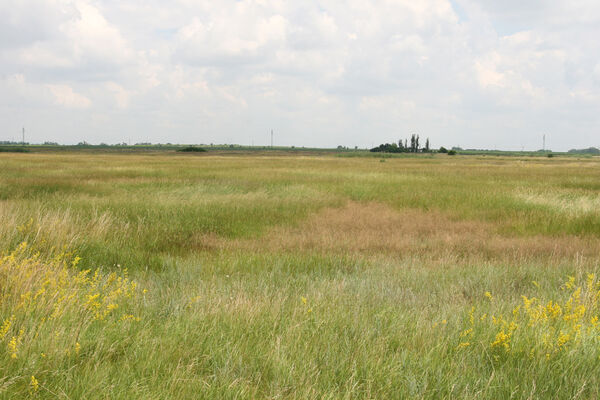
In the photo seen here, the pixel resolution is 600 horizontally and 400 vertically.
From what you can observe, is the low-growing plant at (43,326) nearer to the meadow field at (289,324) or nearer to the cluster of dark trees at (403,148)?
the meadow field at (289,324)

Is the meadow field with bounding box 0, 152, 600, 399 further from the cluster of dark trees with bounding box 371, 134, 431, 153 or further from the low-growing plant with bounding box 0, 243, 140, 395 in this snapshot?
the cluster of dark trees with bounding box 371, 134, 431, 153

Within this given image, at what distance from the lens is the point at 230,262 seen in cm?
803

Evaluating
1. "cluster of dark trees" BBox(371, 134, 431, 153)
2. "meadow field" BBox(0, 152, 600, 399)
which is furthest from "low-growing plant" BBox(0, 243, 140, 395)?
"cluster of dark trees" BBox(371, 134, 431, 153)

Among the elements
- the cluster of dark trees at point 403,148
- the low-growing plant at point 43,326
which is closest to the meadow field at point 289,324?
the low-growing plant at point 43,326

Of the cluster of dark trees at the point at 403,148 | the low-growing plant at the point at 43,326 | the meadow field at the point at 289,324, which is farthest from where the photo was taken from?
the cluster of dark trees at the point at 403,148

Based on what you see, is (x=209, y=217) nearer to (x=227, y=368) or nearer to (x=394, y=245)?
(x=394, y=245)

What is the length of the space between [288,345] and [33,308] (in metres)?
2.54

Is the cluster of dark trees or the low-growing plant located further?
the cluster of dark trees

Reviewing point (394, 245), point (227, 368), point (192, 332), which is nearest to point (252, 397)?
point (227, 368)

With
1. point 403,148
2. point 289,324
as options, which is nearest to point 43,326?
point 289,324

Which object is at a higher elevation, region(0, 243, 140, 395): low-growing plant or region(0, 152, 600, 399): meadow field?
region(0, 243, 140, 395): low-growing plant

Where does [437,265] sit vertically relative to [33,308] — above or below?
below

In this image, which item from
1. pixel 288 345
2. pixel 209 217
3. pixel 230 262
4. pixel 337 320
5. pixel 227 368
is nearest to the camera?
pixel 227 368

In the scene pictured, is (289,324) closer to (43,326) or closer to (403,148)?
(43,326)
